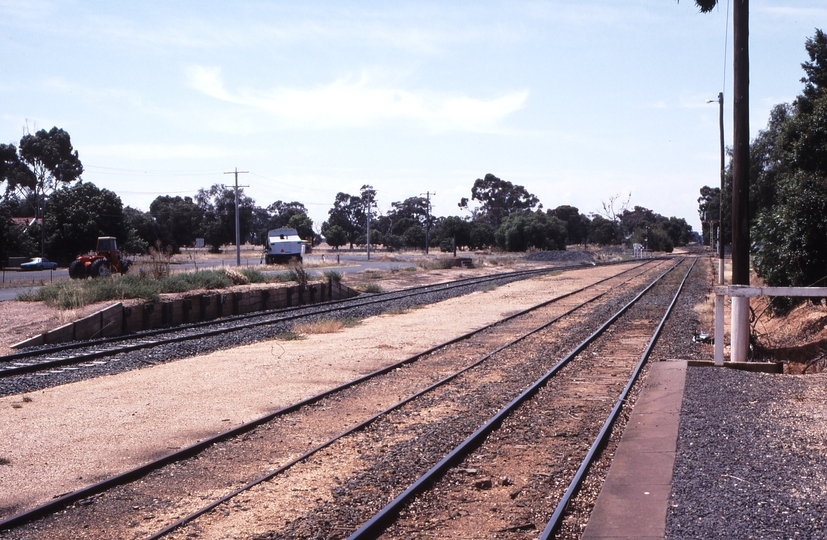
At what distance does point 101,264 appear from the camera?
32.8 m

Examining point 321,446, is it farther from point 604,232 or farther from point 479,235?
point 604,232

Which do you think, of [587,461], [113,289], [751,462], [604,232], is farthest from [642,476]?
[604,232]

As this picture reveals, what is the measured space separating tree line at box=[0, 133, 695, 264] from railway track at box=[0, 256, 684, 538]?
63.7 ft

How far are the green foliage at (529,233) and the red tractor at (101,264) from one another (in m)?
75.1

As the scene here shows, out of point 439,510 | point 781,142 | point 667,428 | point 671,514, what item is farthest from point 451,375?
point 781,142

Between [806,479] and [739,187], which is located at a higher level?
[739,187]

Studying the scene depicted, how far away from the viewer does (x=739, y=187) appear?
12.1m

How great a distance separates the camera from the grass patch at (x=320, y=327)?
1948cm

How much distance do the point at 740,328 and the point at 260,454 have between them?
7.01 m

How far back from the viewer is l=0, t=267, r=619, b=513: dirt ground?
7395 millimetres

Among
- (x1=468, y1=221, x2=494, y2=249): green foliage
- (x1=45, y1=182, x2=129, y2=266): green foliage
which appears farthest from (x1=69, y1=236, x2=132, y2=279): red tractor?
(x1=468, y1=221, x2=494, y2=249): green foliage

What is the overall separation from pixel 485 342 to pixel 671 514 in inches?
447

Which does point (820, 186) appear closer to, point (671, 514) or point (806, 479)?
point (806, 479)

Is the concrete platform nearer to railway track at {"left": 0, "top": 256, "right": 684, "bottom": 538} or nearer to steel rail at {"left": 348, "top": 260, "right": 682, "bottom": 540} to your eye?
steel rail at {"left": 348, "top": 260, "right": 682, "bottom": 540}
